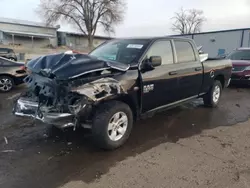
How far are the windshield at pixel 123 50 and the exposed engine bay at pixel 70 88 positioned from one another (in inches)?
19.6

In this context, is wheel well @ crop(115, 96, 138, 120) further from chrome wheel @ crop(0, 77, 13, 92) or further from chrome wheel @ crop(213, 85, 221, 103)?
chrome wheel @ crop(0, 77, 13, 92)

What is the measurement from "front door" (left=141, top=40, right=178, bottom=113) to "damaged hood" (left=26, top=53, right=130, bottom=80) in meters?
0.56

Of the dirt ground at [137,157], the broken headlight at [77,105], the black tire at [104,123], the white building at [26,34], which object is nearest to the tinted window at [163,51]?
the black tire at [104,123]

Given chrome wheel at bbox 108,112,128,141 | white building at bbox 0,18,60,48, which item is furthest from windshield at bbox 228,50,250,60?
white building at bbox 0,18,60,48

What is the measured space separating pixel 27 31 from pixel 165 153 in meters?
48.8

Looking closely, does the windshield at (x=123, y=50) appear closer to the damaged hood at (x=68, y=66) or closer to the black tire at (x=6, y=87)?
the damaged hood at (x=68, y=66)

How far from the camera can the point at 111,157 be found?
3551mm

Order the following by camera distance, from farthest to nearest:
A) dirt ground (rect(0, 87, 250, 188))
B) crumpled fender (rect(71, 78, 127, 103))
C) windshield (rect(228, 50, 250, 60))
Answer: windshield (rect(228, 50, 250, 60))
crumpled fender (rect(71, 78, 127, 103))
dirt ground (rect(0, 87, 250, 188))

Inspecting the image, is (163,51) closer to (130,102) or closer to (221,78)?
(130,102)

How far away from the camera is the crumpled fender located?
330cm

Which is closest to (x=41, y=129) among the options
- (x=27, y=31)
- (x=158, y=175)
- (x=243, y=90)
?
(x=158, y=175)

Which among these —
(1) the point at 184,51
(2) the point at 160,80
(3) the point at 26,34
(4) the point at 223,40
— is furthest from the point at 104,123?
(3) the point at 26,34

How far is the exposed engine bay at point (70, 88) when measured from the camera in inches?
132

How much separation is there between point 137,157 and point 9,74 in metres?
6.56
